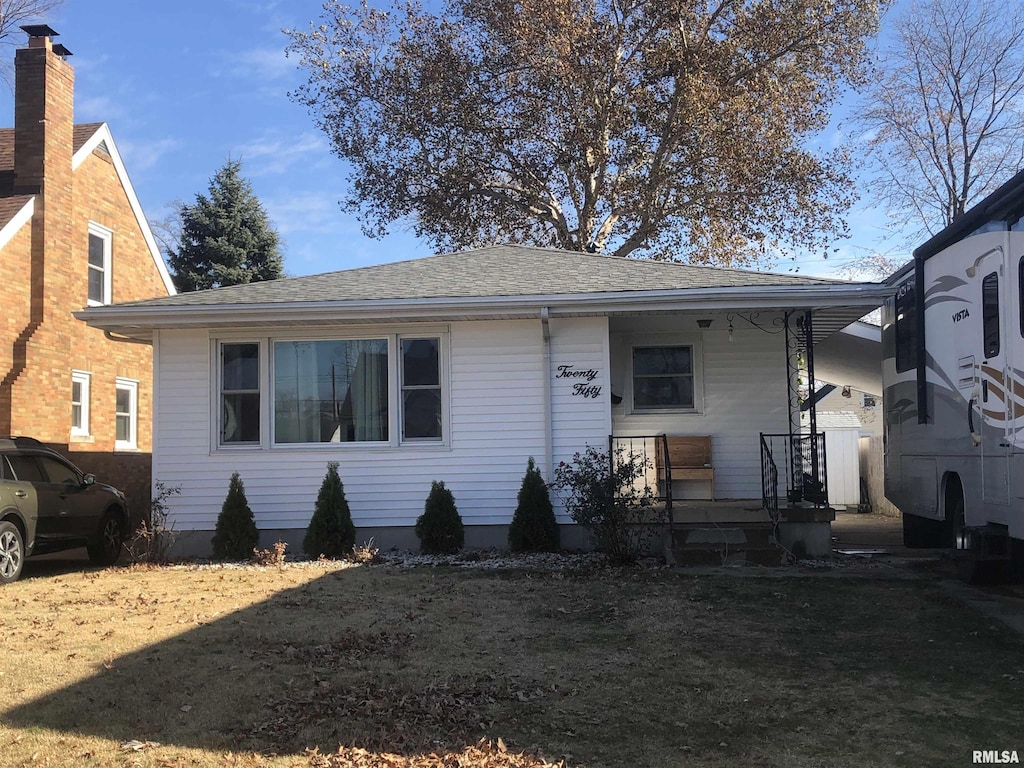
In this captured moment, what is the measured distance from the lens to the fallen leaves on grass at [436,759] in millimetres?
4109

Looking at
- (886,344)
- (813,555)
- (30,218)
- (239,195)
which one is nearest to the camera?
(813,555)

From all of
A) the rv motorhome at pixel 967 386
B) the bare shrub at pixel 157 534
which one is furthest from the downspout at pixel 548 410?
the bare shrub at pixel 157 534

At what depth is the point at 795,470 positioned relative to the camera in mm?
10859

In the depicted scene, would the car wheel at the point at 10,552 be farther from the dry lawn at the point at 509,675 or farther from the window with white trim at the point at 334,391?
the window with white trim at the point at 334,391

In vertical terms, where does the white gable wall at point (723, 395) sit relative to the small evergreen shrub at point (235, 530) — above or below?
above

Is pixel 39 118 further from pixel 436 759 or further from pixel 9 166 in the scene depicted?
pixel 436 759

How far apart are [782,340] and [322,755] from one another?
9720 mm

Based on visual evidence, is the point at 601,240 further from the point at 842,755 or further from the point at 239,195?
the point at 842,755

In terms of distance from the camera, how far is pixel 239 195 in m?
27.1

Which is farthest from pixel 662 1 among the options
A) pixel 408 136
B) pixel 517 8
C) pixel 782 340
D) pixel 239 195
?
pixel 239 195

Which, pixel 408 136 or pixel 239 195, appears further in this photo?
pixel 239 195

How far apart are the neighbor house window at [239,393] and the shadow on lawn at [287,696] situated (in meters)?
4.94

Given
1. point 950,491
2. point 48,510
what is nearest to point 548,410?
point 950,491

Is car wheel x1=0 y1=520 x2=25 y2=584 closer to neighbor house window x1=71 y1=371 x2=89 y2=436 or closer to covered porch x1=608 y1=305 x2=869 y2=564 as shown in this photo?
neighbor house window x1=71 y1=371 x2=89 y2=436
